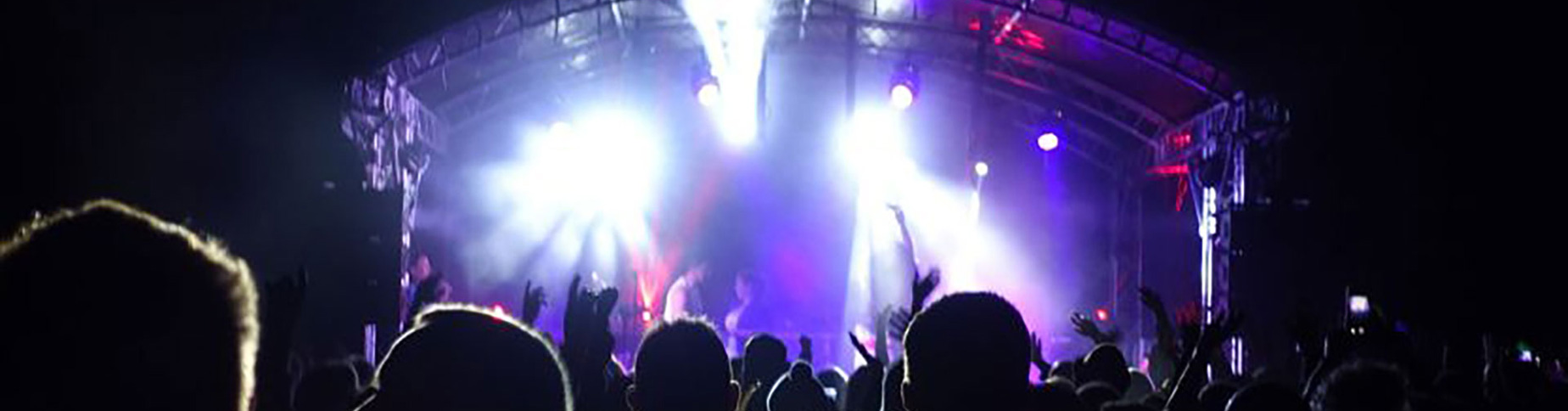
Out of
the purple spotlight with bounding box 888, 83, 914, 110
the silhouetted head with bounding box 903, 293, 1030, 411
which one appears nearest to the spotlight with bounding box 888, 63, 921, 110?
the purple spotlight with bounding box 888, 83, 914, 110

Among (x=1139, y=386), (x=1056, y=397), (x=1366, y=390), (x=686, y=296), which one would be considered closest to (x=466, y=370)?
(x=1056, y=397)

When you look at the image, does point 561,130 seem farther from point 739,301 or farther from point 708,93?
point 739,301

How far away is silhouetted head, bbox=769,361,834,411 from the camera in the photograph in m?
4.43

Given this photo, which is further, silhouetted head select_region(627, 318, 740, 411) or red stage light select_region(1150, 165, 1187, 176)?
red stage light select_region(1150, 165, 1187, 176)

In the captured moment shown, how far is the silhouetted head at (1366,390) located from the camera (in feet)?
13.4

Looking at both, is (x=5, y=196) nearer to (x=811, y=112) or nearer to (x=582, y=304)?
(x=582, y=304)

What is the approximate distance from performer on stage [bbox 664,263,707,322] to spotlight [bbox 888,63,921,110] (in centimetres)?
407

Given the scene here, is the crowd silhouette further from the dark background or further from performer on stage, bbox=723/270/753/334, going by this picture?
performer on stage, bbox=723/270/753/334

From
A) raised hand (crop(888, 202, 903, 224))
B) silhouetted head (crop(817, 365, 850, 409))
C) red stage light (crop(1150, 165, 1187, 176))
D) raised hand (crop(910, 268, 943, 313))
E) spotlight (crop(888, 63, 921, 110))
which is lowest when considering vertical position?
silhouetted head (crop(817, 365, 850, 409))

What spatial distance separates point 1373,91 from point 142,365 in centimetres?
1381

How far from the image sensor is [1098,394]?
4.39m

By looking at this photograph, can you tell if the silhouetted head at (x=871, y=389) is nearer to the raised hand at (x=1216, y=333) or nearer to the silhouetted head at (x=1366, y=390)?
the raised hand at (x=1216, y=333)

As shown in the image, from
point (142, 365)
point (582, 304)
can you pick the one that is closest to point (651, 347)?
point (582, 304)

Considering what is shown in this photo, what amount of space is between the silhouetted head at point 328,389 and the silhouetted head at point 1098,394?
253 centimetres
